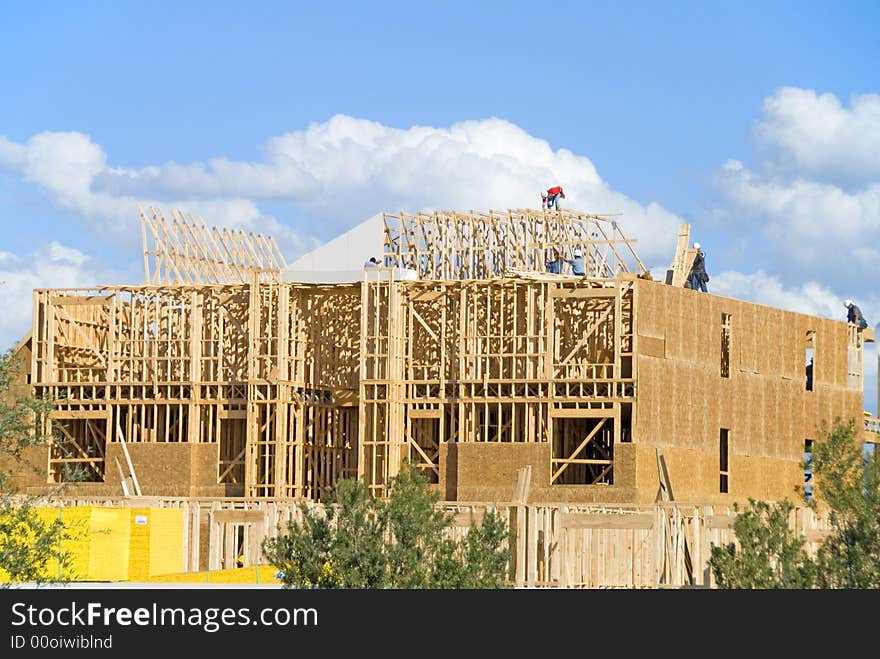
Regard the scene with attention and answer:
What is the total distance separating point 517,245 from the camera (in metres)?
58.4

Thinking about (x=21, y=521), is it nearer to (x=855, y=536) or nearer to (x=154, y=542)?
(x=154, y=542)

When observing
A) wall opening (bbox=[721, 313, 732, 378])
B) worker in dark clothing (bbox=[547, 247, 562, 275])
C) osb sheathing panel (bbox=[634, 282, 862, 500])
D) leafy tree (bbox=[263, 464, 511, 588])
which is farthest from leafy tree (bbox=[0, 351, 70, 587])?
wall opening (bbox=[721, 313, 732, 378])

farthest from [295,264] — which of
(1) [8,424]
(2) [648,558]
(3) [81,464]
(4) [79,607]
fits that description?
(4) [79,607]

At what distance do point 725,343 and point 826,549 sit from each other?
31.6m

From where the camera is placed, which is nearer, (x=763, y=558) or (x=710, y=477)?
(x=763, y=558)

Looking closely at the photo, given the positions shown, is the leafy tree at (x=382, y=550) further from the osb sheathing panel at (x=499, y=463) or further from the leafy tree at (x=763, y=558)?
the osb sheathing panel at (x=499, y=463)

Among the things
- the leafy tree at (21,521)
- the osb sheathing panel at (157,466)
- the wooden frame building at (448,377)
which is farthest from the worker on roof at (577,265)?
the leafy tree at (21,521)

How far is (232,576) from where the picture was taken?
1583 inches

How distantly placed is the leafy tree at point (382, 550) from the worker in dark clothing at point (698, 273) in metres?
32.3

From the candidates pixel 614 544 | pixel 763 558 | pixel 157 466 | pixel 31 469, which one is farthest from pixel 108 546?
pixel 763 558

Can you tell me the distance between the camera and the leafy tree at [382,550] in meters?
26.7

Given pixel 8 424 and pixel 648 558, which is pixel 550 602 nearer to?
pixel 8 424

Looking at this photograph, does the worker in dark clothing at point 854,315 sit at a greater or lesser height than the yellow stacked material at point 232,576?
greater

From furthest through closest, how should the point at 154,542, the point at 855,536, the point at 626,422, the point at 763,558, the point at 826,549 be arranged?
the point at 626,422
the point at 154,542
the point at 763,558
the point at 826,549
the point at 855,536
